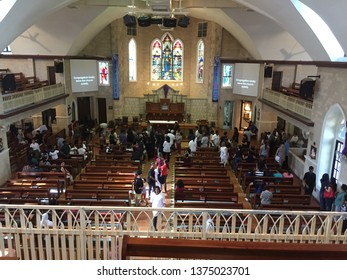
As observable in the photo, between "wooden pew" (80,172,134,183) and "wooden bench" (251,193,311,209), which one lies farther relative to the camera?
"wooden pew" (80,172,134,183)

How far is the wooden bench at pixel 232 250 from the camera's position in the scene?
82.0 inches

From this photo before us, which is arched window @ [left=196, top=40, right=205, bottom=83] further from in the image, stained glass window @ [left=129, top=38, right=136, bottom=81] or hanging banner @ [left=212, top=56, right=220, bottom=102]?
stained glass window @ [left=129, top=38, right=136, bottom=81]

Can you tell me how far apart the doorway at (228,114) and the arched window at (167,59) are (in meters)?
5.02

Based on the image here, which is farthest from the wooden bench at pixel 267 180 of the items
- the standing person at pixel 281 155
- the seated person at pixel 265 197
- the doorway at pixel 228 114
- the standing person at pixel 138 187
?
the doorway at pixel 228 114

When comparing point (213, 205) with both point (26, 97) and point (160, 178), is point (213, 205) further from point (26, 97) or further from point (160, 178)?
point (26, 97)

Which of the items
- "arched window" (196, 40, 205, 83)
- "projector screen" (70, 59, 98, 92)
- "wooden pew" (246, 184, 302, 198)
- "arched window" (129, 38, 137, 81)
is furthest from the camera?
"arched window" (129, 38, 137, 81)

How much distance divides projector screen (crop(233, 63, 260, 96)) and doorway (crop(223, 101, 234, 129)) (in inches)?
69.2

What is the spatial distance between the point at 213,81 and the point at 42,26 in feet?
42.7

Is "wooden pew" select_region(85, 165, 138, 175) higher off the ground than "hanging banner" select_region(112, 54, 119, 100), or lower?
lower

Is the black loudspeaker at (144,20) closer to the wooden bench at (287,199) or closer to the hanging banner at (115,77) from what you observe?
the hanging banner at (115,77)

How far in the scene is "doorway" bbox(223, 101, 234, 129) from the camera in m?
26.7

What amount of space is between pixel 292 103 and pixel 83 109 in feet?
55.8

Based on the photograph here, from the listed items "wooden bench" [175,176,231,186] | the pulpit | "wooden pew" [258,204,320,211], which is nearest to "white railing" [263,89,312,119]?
"wooden bench" [175,176,231,186]

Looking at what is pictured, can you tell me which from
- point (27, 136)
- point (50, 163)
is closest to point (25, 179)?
point (50, 163)
